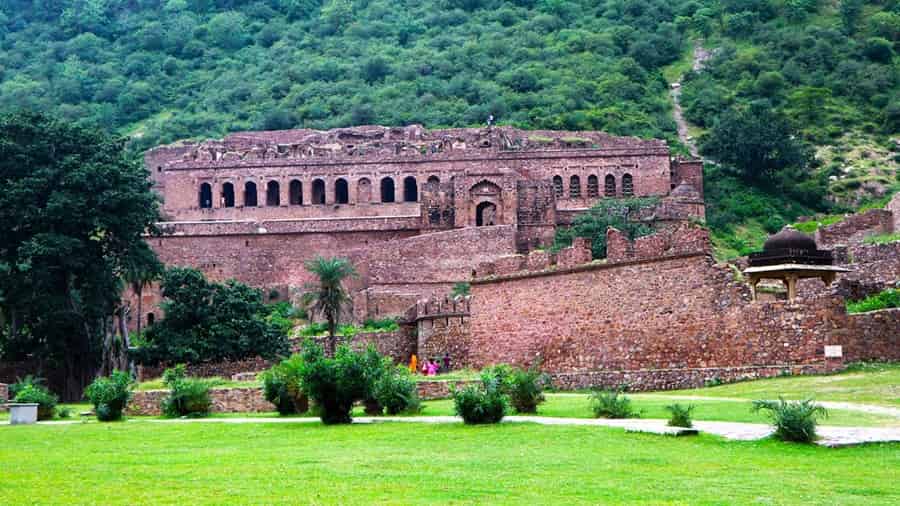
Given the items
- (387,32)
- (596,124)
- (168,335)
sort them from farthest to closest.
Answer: (387,32)
(596,124)
(168,335)

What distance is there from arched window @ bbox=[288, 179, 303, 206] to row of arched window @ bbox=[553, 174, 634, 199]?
12.8 m

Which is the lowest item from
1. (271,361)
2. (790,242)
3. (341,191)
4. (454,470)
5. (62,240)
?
(454,470)

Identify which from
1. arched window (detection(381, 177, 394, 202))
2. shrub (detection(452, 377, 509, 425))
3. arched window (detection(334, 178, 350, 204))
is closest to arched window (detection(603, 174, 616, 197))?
arched window (detection(381, 177, 394, 202))

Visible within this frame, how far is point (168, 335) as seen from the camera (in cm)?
4441

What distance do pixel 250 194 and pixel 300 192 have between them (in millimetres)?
2518

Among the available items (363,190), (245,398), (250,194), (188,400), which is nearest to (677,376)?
(245,398)

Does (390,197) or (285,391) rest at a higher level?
(390,197)

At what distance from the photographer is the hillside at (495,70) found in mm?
81188

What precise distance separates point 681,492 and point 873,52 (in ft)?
295

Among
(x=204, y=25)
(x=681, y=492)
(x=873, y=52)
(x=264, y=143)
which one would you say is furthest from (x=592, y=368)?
(x=204, y=25)

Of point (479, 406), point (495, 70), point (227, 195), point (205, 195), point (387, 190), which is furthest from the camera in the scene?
point (495, 70)

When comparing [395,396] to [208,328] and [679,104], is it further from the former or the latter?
[679,104]

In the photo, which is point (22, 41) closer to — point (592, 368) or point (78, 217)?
point (78, 217)

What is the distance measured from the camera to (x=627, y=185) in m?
69.4
